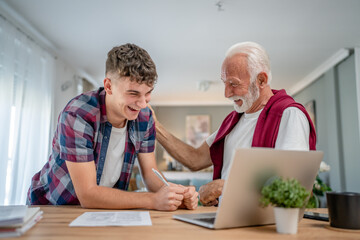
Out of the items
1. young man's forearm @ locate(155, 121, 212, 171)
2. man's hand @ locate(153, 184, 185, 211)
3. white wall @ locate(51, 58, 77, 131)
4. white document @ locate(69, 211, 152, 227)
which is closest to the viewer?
white document @ locate(69, 211, 152, 227)

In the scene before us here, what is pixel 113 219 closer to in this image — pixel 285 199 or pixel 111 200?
pixel 111 200

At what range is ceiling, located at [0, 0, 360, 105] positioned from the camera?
3.32 metres

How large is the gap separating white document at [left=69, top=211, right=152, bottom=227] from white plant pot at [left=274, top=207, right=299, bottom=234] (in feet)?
1.24

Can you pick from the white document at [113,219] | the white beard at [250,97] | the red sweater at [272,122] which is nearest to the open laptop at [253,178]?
the white document at [113,219]

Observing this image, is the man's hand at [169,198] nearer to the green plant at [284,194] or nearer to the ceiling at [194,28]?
the green plant at [284,194]

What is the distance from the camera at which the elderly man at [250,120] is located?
152 cm

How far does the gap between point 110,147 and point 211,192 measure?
0.62 metres

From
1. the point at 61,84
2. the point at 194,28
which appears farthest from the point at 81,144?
the point at 61,84

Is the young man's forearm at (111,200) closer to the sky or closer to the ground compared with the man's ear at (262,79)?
closer to the ground

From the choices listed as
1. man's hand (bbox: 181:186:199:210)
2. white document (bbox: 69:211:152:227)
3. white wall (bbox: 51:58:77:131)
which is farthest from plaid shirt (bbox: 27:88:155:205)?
white wall (bbox: 51:58:77:131)

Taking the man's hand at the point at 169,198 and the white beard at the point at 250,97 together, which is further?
the white beard at the point at 250,97

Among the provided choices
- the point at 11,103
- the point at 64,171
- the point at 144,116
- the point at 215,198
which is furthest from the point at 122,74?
the point at 11,103

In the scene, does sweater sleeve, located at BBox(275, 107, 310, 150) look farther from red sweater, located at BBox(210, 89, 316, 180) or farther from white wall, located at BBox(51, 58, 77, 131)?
white wall, located at BBox(51, 58, 77, 131)

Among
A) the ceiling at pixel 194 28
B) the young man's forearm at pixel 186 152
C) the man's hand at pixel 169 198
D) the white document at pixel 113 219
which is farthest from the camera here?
the ceiling at pixel 194 28
